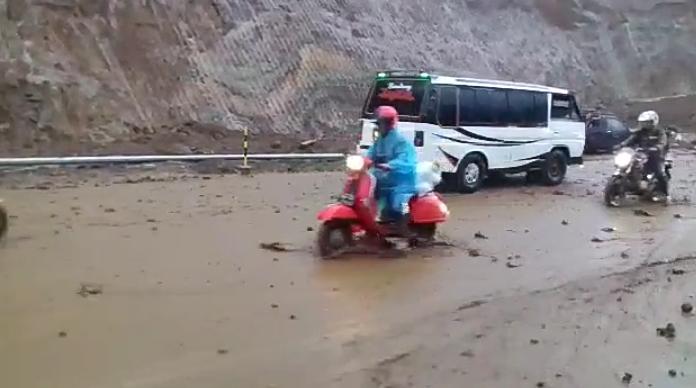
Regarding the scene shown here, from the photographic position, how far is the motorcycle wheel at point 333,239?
1045cm

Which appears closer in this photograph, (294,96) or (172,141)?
(172,141)

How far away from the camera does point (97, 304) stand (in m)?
7.84

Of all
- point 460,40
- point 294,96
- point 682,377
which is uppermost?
point 460,40

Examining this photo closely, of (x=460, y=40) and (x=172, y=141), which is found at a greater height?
(x=460, y=40)

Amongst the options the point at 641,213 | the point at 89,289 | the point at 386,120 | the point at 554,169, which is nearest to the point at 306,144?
the point at 554,169

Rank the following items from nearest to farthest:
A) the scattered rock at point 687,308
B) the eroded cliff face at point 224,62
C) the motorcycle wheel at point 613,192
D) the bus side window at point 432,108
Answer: the scattered rock at point 687,308 → the motorcycle wheel at point 613,192 → the bus side window at point 432,108 → the eroded cliff face at point 224,62

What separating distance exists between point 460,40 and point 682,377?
30.3 meters

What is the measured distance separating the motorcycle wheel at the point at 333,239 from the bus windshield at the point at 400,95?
714cm

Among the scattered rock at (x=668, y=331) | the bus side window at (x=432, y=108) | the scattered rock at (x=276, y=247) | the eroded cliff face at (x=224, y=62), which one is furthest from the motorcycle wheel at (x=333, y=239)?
the eroded cliff face at (x=224, y=62)

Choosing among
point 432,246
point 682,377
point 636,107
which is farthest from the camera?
point 636,107

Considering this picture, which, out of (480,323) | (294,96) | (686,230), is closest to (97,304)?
(480,323)

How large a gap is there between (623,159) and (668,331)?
30.1 ft

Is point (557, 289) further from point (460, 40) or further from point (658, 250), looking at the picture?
point (460, 40)

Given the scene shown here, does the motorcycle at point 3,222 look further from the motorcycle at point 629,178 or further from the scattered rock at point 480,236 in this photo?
the motorcycle at point 629,178
